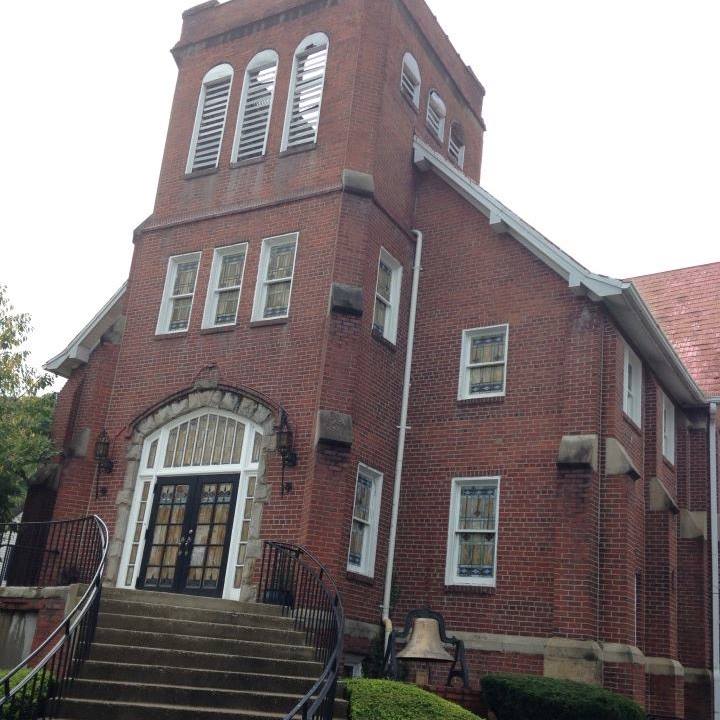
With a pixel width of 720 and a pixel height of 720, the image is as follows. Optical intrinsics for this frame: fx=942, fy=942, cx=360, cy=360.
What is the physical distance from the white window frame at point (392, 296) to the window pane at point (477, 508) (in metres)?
3.19

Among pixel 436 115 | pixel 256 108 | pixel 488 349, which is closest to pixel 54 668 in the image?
pixel 488 349

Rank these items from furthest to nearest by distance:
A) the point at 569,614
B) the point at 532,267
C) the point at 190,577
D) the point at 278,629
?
the point at 532,267, the point at 190,577, the point at 569,614, the point at 278,629

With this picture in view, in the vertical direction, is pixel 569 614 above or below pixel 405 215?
below

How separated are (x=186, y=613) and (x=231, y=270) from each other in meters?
7.56

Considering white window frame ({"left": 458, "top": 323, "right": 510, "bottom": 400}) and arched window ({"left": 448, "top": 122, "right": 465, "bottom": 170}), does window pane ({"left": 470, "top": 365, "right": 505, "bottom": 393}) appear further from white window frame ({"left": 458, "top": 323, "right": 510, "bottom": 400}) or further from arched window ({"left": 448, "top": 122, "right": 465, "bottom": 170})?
arched window ({"left": 448, "top": 122, "right": 465, "bottom": 170})

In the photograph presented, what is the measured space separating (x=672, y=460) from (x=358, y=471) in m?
7.69

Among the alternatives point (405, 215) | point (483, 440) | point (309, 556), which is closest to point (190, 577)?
point (309, 556)

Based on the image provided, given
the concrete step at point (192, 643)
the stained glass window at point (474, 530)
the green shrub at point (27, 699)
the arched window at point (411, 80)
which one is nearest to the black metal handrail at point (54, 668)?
the green shrub at point (27, 699)

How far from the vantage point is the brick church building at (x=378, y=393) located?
1518 centimetres

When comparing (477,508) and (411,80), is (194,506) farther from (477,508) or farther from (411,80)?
(411,80)

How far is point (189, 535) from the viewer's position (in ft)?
53.4

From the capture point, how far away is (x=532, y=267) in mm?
17109

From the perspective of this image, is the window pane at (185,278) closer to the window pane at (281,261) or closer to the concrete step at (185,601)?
the window pane at (281,261)

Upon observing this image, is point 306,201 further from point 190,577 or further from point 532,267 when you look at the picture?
point 190,577
